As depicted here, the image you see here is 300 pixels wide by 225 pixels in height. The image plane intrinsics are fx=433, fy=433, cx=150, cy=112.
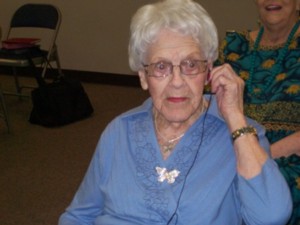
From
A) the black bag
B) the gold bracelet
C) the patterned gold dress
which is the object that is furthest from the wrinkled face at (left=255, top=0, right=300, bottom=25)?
the black bag

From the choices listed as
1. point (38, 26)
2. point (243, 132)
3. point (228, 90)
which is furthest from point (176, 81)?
point (38, 26)

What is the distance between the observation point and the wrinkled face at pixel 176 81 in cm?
144

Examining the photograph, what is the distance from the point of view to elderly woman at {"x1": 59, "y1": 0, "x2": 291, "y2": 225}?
1368mm

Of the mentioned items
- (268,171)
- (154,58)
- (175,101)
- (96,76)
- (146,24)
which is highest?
(146,24)

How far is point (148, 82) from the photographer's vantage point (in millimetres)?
1507

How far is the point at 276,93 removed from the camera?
188 cm

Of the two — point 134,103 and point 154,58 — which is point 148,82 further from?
point 134,103

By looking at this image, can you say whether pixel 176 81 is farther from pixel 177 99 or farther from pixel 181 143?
pixel 181 143

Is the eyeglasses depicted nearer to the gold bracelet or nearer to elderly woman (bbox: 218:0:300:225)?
the gold bracelet

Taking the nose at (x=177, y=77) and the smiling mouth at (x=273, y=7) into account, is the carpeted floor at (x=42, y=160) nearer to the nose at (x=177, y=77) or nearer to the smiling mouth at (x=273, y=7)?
the nose at (x=177, y=77)

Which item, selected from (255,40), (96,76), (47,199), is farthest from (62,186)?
(96,76)

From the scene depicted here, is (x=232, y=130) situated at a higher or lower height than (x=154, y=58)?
lower

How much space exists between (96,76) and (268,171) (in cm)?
489

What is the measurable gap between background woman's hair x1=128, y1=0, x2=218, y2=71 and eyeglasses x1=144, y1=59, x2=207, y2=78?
0.06m
